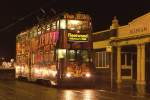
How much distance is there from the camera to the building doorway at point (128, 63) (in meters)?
43.2

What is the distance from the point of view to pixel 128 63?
43.6 m

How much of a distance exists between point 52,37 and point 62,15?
69.7 inches

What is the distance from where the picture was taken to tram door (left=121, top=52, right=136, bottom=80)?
43219mm

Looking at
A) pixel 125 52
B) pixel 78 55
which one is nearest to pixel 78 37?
pixel 78 55

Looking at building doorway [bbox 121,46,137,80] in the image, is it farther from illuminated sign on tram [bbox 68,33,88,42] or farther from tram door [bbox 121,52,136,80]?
illuminated sign on tram [bbox 68,33,88,42]

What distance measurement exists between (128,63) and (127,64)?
0.19 meters

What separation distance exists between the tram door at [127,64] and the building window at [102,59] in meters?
1.61

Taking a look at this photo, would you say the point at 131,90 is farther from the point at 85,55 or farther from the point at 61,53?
the point at 61,53

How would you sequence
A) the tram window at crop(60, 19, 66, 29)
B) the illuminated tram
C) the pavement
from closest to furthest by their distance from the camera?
the pavement → the tram window at crop(60, 19, 66, 29) → the illuminated tram

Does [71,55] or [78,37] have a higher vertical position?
[78,37]

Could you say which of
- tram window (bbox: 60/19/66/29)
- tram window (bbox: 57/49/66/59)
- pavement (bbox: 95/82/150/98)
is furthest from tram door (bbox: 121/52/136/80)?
tram window (bbox: 60/19/66/29)

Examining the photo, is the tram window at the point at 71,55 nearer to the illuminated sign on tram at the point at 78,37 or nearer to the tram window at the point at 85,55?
the tram window at the point at 85,55

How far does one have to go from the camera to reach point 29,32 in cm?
3853

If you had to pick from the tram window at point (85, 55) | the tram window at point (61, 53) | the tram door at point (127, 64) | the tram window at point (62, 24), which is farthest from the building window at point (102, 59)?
the tram window at point (62, 24)
